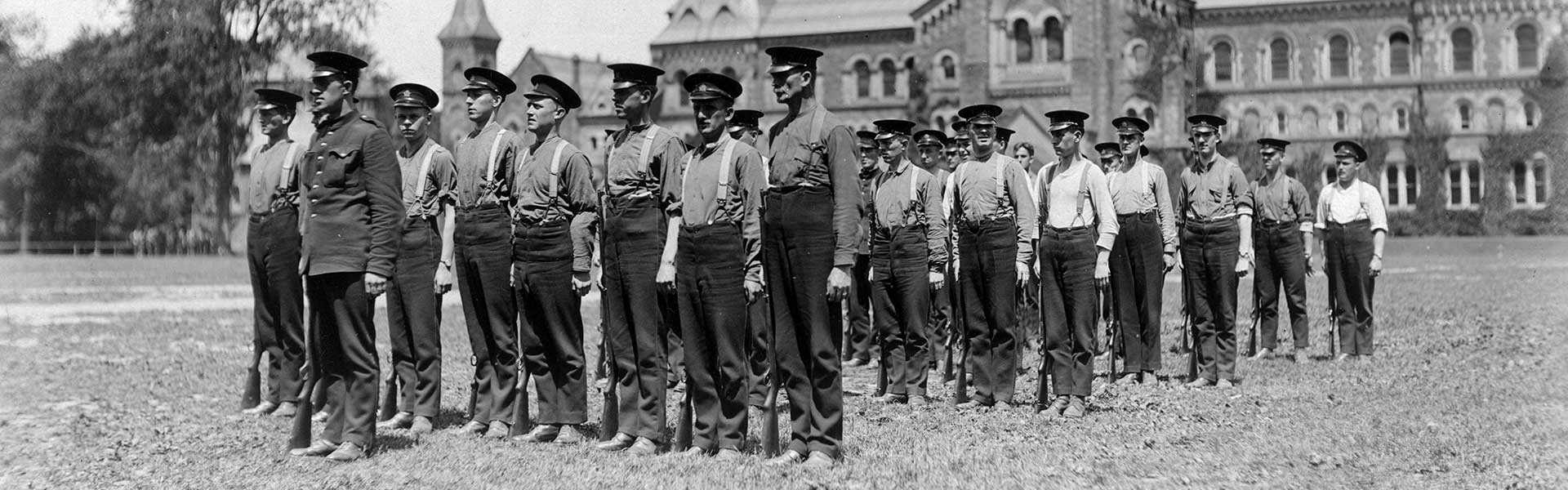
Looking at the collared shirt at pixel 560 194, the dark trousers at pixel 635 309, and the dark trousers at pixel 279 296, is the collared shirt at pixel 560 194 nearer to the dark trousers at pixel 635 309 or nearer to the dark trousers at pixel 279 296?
the dark trousers at pixel 635 309

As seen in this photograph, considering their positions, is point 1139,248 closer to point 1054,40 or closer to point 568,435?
point 568,435

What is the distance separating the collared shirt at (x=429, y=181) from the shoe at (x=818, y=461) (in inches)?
126

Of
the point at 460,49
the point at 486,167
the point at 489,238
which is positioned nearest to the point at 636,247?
the point at 489,238

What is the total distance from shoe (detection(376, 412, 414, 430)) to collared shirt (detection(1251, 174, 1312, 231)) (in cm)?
853

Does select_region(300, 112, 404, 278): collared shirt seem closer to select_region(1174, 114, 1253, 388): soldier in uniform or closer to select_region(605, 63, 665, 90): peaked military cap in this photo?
select_region(605, 63, 665, 90): peaked military cap

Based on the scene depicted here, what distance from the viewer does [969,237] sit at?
10.1 meters

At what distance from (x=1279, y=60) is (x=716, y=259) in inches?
2160

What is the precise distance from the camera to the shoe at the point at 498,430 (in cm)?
844

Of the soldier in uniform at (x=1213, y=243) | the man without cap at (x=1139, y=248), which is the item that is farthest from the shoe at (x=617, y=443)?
the soldier in uniform at (x=1213, y=243)

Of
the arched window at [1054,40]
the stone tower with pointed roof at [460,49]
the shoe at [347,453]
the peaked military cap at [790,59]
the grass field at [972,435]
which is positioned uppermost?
the stone tower with pointed roof at [460,49]

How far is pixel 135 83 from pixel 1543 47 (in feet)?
173

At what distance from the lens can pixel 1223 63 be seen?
189 feet

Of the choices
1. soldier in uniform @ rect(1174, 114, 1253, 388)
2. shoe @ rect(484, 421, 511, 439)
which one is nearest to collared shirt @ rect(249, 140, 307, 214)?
shoe @ rect(484, 421, 511, 439)

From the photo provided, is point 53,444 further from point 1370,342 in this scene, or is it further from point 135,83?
point 135,83
